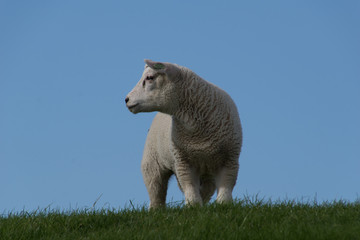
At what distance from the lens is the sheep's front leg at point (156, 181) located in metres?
8.12

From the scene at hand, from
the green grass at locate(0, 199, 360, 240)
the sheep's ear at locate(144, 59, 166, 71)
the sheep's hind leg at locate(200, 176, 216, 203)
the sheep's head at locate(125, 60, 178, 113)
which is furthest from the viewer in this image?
the sheep's hind leg at locate(200, 176, 216, 203)

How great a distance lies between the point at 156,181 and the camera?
8141 millimetres

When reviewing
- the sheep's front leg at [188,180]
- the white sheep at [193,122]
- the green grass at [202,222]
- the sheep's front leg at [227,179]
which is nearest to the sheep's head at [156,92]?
the white sheep at [193,122]

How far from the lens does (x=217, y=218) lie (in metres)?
4.97

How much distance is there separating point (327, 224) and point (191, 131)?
8.33ft

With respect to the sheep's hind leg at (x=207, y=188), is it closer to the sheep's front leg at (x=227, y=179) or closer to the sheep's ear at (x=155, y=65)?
the sheep's front leg at (x=227, y=179)

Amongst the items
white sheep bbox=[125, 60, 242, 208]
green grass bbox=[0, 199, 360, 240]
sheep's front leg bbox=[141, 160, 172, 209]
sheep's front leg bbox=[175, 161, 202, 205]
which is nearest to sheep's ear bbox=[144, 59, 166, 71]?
white sheep bbox=[125, 60, 242, 208]

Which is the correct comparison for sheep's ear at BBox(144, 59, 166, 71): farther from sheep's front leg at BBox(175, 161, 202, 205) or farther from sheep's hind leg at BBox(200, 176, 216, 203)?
sheep's hind leg at BBox(200, 176, 216, 203)

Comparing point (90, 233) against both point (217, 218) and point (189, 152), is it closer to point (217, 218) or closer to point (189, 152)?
point (217, 218)

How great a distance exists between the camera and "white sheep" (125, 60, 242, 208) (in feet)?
21.9

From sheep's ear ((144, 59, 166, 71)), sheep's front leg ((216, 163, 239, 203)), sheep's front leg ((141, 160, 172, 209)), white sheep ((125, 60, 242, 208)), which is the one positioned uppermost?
sheep's ear ((144, 59, 166, 71))

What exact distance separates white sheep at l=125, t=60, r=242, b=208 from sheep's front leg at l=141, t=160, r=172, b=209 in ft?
3.46

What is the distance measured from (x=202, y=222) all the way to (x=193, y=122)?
2210 mm

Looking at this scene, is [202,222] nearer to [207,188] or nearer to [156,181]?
[207,188]
